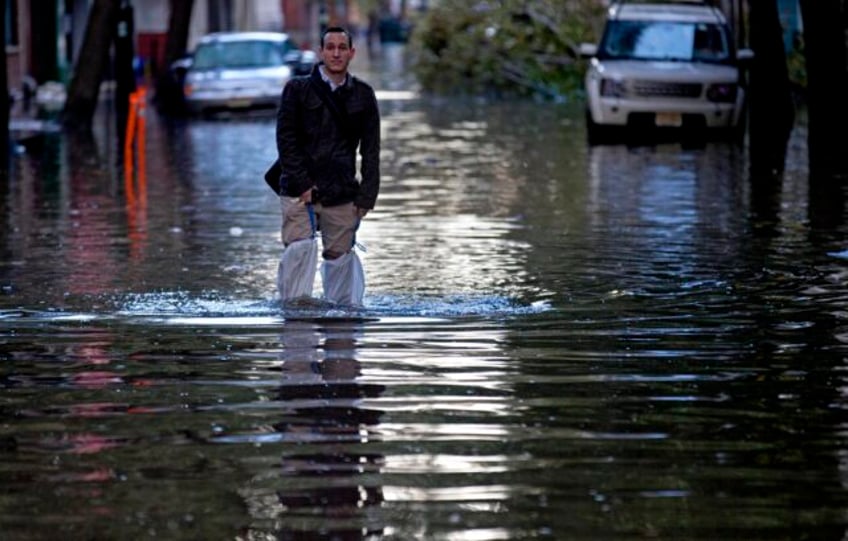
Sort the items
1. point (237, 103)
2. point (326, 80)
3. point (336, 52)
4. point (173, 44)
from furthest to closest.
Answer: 1. point (173, 44)
2. point (237, 103)
3. point (326, 80)
4. point (336, 52)

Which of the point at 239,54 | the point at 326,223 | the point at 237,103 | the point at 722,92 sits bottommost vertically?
the point at 237,103

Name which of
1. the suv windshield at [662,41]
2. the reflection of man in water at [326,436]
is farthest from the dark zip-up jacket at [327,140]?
the suv windshield at [662,41]

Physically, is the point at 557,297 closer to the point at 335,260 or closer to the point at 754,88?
the point at 335,260

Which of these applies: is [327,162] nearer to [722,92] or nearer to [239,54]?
[722,92]

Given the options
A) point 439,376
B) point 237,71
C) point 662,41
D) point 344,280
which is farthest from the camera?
point 237,71

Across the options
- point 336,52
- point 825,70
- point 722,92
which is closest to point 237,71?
point 722,92

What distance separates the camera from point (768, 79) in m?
32.0

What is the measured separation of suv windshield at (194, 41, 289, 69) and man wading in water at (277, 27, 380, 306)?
29.0 m

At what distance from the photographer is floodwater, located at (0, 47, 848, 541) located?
24.3ft

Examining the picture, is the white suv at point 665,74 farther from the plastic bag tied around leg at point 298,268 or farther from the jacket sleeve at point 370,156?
the jacket sleeve at point 370,156

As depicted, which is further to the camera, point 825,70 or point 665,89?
point 665,89

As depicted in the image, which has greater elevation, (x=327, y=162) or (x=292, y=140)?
(x=292, y=140)

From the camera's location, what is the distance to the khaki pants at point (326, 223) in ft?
41.2

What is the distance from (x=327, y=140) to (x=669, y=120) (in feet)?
60.6
